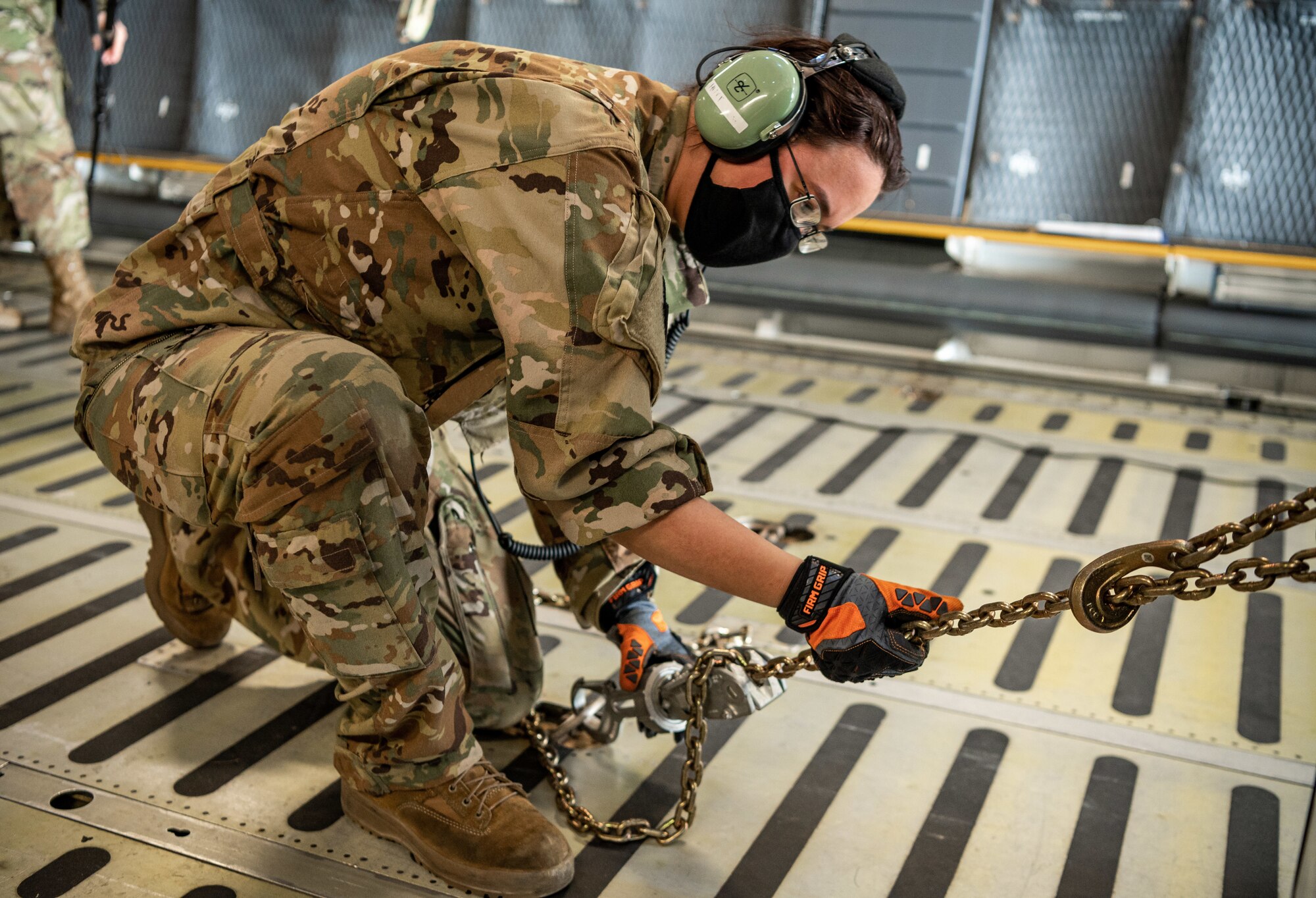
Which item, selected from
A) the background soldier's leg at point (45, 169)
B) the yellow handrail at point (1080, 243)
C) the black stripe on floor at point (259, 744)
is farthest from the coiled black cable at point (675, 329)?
the background soldier's leg at point (45, 169)

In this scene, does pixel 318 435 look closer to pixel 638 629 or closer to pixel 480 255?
pixel 480 255

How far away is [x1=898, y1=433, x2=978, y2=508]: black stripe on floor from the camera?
10.7 feet

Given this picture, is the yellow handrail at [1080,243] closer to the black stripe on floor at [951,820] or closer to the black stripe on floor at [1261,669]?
the black stripe on floor at [1261,669]

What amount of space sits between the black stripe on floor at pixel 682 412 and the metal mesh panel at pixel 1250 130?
2116 millimetres

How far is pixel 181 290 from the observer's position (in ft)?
5.65

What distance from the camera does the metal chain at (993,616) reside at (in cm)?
125

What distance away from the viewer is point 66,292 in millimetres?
4480

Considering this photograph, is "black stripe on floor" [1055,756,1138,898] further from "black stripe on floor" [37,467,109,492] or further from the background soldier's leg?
the background soldier's leg

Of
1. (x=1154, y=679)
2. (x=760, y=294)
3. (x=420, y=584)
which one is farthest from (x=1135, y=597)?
(x=760, y=294)

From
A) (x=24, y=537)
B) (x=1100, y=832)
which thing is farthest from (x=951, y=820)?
(x=24, y=537)

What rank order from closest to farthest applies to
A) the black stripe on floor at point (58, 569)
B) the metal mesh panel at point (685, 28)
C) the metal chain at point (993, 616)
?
the metal chain at point (993, 616)
the black stripe on floor at point (58, 569)
the metal mesh panel at point (685, 28)

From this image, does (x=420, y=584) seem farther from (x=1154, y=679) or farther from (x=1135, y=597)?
(x=1154, y=679)

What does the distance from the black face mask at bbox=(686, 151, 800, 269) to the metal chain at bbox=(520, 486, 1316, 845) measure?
555 millimetres

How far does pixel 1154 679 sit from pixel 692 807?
1062 mm
